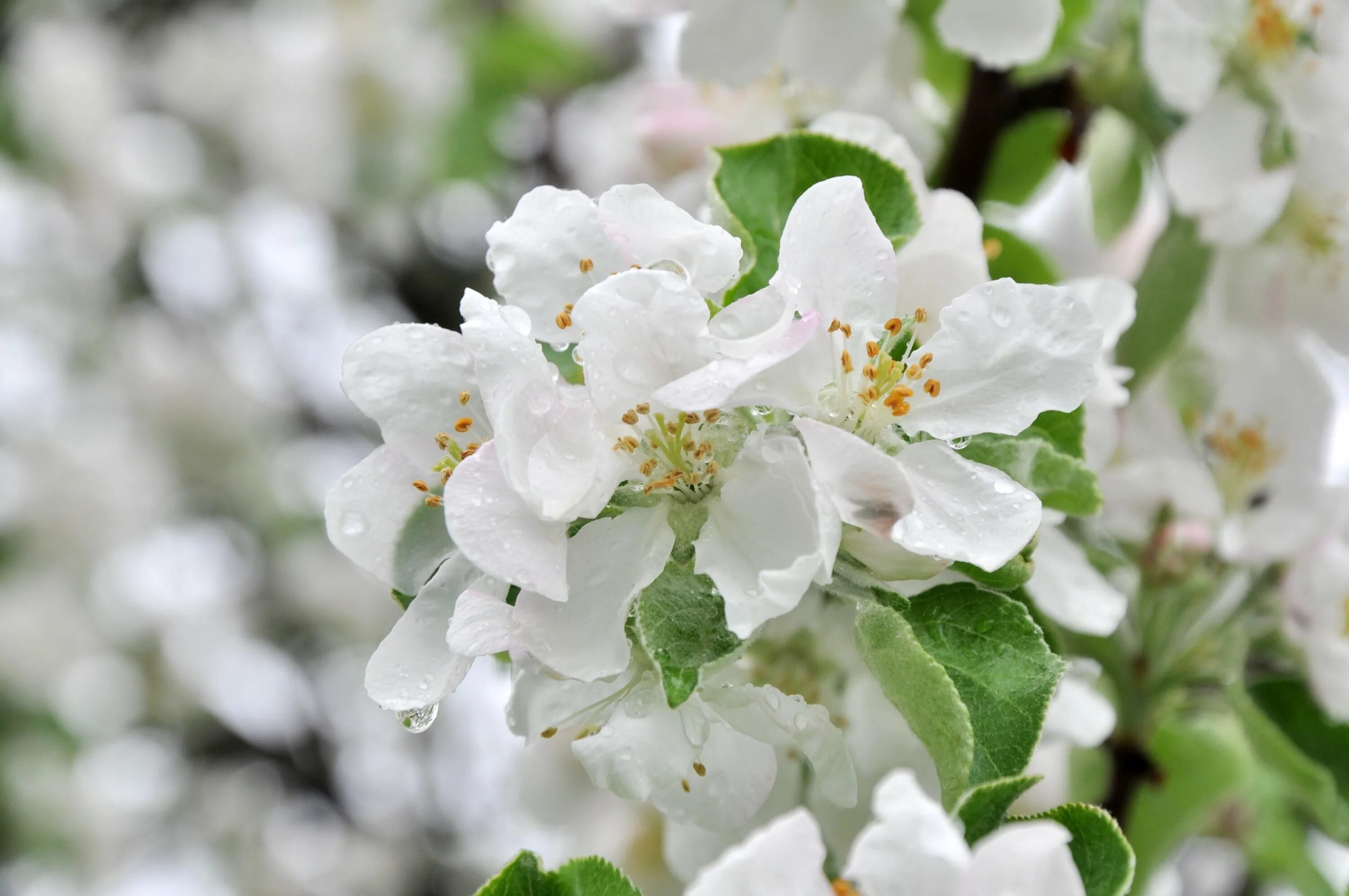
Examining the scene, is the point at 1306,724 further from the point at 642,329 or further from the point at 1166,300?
the point at 642,329

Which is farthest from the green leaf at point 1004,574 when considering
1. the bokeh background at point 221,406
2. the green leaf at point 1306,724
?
the bokeh background at point 221,406

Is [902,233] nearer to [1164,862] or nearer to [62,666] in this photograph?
[1164,862]

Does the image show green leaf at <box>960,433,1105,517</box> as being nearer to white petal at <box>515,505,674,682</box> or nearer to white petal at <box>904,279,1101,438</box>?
white petal at <box>904,279,1101,438</box>

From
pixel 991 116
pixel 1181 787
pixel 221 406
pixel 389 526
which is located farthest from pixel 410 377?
pixel 221 406

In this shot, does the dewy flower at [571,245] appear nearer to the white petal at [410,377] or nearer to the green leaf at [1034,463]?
the white petal at [410,377]

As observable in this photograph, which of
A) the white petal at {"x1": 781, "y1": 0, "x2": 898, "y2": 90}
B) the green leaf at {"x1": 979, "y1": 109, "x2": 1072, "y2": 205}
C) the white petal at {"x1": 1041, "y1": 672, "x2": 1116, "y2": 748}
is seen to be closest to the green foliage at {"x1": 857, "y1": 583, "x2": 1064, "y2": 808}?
the white petal at {"x1": 1041, "y1": 672, "x2": 1116, "y2": 748}
